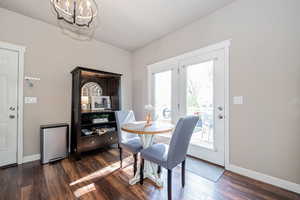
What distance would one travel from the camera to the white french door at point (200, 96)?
7.27 feet

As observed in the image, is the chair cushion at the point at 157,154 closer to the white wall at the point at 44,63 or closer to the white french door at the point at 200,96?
the white french door at the point at 200,96

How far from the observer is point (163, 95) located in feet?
10.4

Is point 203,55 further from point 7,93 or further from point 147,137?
point 7,93

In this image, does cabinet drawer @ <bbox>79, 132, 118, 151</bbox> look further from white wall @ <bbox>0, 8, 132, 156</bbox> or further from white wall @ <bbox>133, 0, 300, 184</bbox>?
white wall @ <bbox>133, 0, 300, 184</bbox>

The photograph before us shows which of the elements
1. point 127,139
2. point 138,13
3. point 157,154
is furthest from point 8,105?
point 138,13

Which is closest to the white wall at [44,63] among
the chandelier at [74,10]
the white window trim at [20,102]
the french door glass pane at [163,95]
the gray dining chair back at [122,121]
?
the white window trim at [20,102]

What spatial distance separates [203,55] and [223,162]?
6.33ft

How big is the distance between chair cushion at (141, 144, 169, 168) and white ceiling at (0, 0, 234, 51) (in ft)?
7.45

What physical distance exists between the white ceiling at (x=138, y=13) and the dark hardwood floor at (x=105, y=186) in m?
2.73

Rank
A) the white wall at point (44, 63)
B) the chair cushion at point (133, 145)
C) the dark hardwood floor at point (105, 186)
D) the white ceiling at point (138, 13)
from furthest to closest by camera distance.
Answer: the white wall at point (44, 63) → the white ceiling at point (138, 13) → the chair cushion at point (133, 145) → the dark hardwood floor at point (105, 186)

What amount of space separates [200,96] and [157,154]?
4.87 ft

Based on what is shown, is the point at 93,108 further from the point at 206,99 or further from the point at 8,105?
the point at 206,99

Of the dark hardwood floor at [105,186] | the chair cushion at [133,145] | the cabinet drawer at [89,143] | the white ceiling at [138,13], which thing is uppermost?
the white ceiling at [138,13]

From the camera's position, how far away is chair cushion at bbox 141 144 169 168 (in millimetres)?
1459
